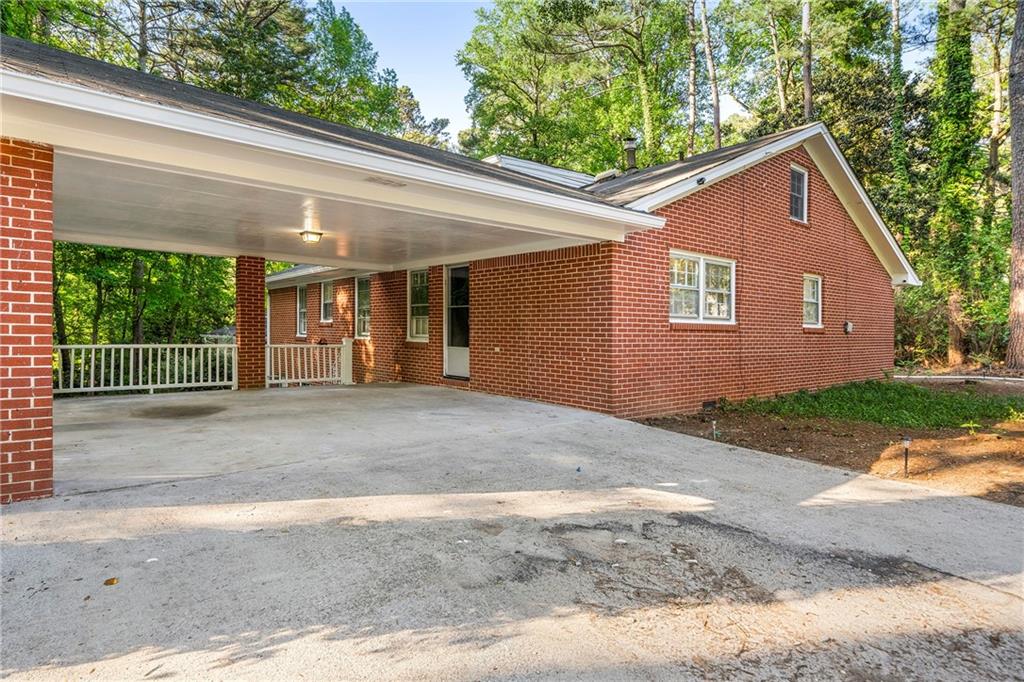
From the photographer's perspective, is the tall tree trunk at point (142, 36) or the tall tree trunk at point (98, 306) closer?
the tall tree trunk at point (98, 306)

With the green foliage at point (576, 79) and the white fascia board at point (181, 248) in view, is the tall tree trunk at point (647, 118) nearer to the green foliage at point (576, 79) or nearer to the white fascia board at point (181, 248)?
the green foliage at point (576, 79)

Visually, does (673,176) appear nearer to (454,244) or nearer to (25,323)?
(454,244)

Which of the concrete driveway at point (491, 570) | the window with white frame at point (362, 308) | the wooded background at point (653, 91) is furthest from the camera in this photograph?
the wooded background at point (653, 91)

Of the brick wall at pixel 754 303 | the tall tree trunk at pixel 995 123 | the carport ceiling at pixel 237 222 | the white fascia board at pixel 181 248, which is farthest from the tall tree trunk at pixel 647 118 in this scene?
the carport ceiling at pixel 237 222

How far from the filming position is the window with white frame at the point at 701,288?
8.60 meters

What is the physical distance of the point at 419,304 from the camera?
11.8m

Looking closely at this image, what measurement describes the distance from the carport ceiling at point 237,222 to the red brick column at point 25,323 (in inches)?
28.8

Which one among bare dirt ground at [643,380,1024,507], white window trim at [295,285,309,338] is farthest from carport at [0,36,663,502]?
white window trim at [295,285,309,338]

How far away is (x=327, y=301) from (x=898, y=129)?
65.3ft

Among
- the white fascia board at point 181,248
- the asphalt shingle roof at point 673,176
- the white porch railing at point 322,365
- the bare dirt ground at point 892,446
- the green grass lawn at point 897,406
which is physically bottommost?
the bare dirt ground at point 892,446

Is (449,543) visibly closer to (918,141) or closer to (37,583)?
(37,583)

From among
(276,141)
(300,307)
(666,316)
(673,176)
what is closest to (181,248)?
(276,141)

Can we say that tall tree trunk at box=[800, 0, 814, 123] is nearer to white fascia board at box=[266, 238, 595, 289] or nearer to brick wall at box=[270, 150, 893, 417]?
brick wall at box=[270, 150, 893, 417]

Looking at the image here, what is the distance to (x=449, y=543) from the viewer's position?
3.26 metres
